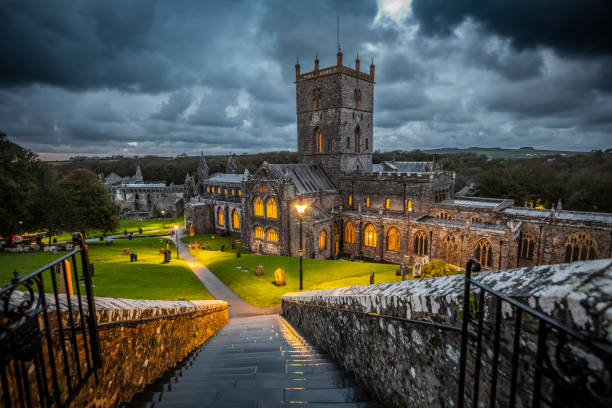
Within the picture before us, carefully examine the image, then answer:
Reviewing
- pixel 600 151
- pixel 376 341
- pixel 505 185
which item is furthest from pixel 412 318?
pixel 600 151

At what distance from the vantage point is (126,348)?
15.6 ft

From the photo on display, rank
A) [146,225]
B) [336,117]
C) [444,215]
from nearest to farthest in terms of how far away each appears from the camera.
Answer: [444,215] < [336,117] < [146,225]

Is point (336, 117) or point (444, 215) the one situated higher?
point (336, 117)

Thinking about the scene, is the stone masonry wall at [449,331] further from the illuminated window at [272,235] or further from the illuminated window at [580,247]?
the illuminated window at [272,235]

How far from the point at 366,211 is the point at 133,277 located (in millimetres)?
23976

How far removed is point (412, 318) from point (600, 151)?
310ft

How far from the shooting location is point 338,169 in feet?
128

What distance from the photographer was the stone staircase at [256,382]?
422 cm

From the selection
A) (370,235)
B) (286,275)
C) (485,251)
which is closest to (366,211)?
→ (370,235)

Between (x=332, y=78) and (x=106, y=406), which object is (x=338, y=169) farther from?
(x=106, y=406)

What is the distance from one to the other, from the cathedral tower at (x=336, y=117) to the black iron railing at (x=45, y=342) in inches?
1424

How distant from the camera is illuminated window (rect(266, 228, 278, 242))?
35.9 metres

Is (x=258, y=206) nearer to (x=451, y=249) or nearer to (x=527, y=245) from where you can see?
(x=451, y=249)

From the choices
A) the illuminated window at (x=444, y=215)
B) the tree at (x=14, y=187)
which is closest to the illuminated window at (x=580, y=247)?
the illuminated window at (x=444, y=215)
